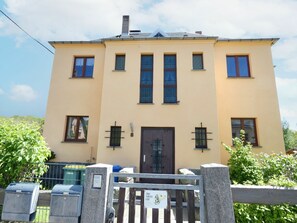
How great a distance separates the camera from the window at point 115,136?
9.28m

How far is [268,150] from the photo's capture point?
9.24 m

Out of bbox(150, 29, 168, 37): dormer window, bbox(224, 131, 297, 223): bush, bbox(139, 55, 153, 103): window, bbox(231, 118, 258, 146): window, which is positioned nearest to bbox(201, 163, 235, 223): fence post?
bbox(224, 131, 297, 223): bush

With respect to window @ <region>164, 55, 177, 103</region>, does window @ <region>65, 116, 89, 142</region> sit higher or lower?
lower

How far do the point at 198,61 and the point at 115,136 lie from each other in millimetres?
6326

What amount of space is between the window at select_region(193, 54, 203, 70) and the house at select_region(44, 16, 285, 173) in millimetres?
59

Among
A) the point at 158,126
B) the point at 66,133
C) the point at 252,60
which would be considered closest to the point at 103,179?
the point at 158,126

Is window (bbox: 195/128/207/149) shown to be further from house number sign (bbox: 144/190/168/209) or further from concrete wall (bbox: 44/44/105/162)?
house number sign (bbox: 144/190/168/209)

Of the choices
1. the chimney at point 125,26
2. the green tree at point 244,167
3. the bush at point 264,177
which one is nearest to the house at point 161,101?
the green tree at point 244,167

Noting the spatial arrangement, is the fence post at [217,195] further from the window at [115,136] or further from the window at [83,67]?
the window at [83,67]

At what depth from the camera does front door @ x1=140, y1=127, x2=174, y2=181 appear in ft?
29.0

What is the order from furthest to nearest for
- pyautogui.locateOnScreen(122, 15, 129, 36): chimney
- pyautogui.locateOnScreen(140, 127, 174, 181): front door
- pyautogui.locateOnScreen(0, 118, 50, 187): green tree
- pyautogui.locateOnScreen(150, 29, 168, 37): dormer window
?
pyautogui.locateOnScreen(122, 15, 129, 36): chimney < pyautogui.locateOnScreen(150, 29, 168, 37): dormer window < pyautogui.locateOnScreen(140, 127, 174, 181): front door < pyautogui.locateOnScreen(0, 118, 50, 187): green tree

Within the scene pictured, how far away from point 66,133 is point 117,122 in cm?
328

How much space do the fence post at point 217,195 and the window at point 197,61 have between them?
7824 millimetres

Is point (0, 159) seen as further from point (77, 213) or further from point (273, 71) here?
point (273, 71)
